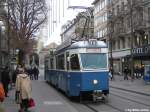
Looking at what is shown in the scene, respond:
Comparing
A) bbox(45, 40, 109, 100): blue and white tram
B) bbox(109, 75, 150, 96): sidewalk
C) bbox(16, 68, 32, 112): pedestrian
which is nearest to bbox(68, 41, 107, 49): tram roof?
bbox(45, 40, 109, 100): blue and white tram

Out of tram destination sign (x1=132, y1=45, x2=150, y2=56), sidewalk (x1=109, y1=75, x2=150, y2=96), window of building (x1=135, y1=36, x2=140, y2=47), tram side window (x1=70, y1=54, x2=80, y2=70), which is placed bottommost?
sidewalk (x1=109, y1=75, x2=150, y2=96)

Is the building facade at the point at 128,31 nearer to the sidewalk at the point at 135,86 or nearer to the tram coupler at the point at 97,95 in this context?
the sidewalk at the point at 135,86

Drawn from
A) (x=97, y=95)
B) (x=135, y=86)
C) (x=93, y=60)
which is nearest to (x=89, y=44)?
(x=93, y=60)

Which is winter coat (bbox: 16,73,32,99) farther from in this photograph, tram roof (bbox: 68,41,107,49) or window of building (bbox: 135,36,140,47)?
window of building (bbox: 135,36,140,47)

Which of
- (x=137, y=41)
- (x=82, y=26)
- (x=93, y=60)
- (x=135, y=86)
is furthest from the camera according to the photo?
(x=82, y=26)

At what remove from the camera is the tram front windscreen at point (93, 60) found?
2277 centimetres

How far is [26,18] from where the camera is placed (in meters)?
64.5

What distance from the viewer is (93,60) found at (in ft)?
75.2

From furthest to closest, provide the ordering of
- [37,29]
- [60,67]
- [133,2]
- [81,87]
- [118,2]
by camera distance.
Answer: [118,2]
[37,29]
[133,2]
[60,67]
[81,87]

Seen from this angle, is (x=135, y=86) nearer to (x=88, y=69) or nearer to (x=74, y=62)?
(x=74, y=62)

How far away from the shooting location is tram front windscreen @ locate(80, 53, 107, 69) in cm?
2277

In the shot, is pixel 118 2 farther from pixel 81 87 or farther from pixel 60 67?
pixel 81 87

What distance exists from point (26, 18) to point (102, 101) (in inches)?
1664

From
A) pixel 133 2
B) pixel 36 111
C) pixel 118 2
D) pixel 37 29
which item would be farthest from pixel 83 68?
pixel 118 2
